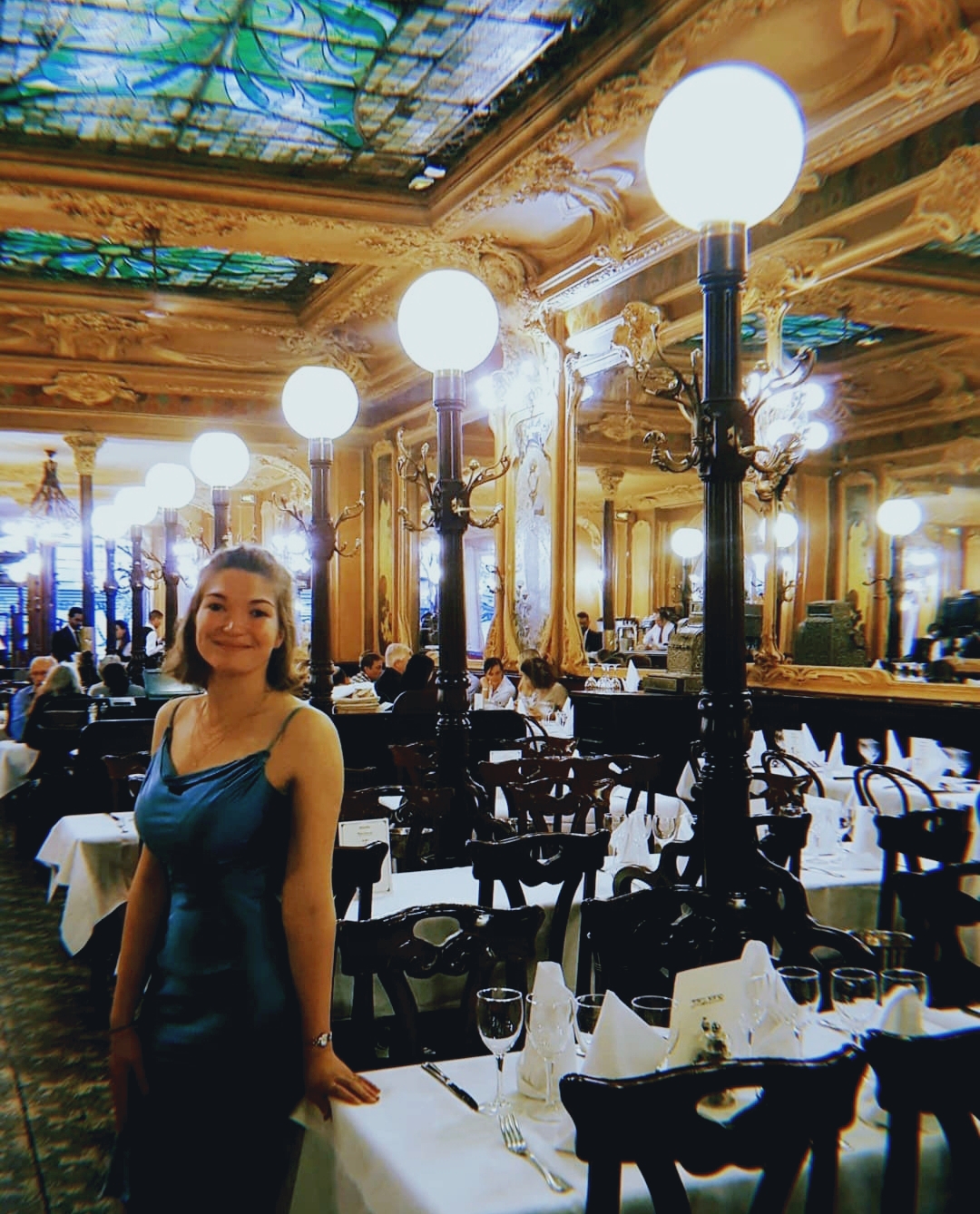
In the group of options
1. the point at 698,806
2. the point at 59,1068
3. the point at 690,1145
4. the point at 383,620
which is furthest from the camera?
the point at 383,620

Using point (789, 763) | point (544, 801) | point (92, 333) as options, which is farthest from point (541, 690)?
point (92, 333)

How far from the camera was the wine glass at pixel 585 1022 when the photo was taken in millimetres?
1823

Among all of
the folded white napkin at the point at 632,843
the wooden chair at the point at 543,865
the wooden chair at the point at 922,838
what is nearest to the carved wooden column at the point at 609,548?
the folded white napkin at the point at 632,843

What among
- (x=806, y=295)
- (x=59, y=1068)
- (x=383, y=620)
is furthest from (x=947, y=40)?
(x=383, y=620)

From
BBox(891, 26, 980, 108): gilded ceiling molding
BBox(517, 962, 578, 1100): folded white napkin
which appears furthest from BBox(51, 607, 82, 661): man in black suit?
BBox(517, 962, 578, 1100): folded white napkin

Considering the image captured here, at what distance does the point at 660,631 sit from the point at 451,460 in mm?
5550

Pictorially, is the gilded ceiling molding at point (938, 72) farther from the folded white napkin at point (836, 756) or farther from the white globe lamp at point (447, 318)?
the folded white napkin at point (836, 756)

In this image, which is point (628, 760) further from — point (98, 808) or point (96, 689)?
point (96, 689)

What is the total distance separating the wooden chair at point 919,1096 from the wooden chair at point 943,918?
1.03 metres

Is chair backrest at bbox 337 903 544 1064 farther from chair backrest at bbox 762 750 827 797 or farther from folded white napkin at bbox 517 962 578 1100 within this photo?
chair backrest at bbox 762 750 827 797

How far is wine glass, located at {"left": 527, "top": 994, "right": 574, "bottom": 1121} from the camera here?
1.76m

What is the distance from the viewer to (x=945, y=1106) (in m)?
1.43

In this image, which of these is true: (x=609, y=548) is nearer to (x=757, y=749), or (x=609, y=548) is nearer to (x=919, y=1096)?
(x=757, y=749)

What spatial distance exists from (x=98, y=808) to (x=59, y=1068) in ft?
10.3
